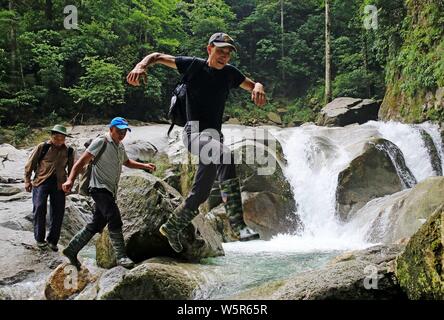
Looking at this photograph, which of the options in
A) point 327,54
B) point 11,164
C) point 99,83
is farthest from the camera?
point 327,54

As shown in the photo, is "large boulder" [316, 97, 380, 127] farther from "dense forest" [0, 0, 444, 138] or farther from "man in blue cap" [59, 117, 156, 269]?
"man in blue cap" [59, 117, 156, 269]

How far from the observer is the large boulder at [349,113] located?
19781 millimetres

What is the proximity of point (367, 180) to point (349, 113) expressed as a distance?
9099mm

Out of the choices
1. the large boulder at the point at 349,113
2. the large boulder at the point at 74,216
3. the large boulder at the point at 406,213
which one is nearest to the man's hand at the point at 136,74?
the large boulder at the point at 406,213

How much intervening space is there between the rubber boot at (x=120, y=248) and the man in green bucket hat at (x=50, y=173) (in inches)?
73.0

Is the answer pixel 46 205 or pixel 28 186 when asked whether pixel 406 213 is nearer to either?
pixel 46 205

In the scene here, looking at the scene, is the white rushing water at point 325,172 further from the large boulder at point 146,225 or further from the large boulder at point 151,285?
the large boulder at point 151,285

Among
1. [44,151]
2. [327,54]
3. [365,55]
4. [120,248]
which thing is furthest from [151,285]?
[365,55]

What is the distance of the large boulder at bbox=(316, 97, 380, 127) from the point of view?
1978 cm

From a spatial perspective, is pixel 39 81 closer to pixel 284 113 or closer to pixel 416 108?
pixel 284 113

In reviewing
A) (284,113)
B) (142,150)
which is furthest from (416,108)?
(284,113)

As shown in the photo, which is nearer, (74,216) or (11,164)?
(74,216)

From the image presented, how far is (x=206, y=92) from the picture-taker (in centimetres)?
313
